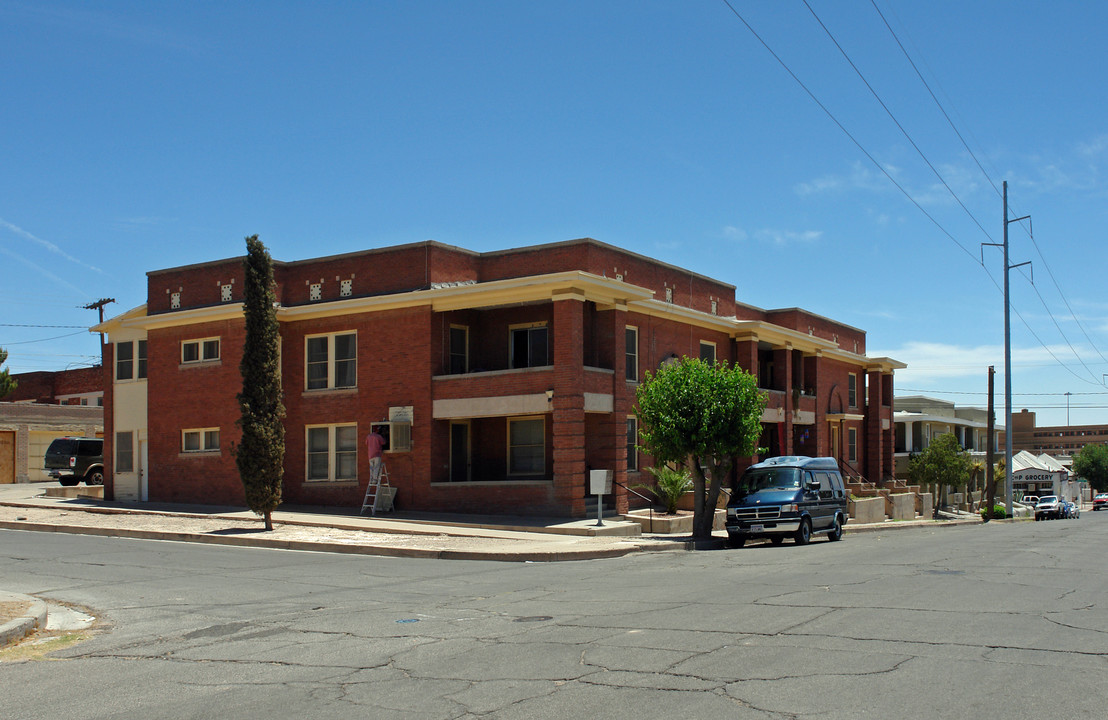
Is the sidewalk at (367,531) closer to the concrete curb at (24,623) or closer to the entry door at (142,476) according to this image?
the entry door at (142,476)

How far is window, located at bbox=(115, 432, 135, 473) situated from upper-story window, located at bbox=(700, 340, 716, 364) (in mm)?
20238

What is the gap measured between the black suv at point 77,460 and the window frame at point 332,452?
14.2 metres

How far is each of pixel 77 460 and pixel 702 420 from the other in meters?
28.0

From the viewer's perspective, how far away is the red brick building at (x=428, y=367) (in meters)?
26.4

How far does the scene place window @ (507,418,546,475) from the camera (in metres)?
28.9

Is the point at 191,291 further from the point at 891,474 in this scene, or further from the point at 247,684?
the point at 891,474

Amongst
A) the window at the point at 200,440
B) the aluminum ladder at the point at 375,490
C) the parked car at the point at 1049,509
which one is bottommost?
the parked car at the point at 1049,509

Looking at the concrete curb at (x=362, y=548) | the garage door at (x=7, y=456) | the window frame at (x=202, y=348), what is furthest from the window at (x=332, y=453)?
the garage door at (x=7, y=456)


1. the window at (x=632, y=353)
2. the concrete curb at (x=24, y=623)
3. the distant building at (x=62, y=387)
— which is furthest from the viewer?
the distant building at (x=62, y=387)

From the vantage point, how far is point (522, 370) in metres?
26.3

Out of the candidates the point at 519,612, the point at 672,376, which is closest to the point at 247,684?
the point at 519,612

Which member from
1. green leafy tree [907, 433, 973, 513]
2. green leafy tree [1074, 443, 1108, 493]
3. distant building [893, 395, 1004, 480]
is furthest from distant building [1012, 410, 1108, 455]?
green leafy tree [907, 433, 973, 513]

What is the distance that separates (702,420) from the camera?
76.6 feet

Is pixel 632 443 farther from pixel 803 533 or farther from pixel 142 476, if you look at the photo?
pixel 142 476
